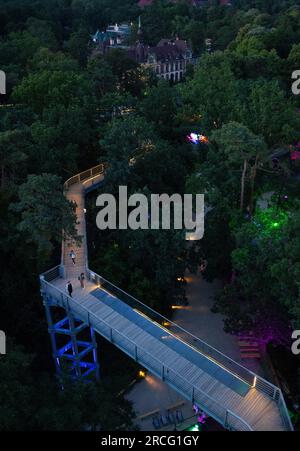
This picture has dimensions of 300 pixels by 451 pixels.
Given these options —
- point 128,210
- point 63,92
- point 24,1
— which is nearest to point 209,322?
point 128,210

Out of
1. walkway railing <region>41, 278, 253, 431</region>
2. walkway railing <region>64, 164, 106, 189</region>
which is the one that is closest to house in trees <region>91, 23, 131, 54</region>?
walkway railing <region>64, 164, 106, 189</region>

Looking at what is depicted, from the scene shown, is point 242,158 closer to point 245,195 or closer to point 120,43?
point 245,195

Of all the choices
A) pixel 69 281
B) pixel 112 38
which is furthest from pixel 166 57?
pixel 69 281

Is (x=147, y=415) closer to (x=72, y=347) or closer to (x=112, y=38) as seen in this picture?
(x=72, y=347)

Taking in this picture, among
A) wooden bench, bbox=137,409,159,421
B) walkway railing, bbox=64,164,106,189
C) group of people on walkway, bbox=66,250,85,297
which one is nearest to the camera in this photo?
group of people on walkway, bbox=66,250,85,297

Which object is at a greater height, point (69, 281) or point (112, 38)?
point (112, 38)

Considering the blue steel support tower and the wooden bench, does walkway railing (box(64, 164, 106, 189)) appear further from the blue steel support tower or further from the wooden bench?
the wooden bench

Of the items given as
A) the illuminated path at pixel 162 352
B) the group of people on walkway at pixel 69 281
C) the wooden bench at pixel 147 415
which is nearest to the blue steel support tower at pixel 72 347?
the illuminated path at pixel 162 352

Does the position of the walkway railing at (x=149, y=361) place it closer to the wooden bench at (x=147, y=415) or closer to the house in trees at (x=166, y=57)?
the wooden bench at (x=147, y=415)
